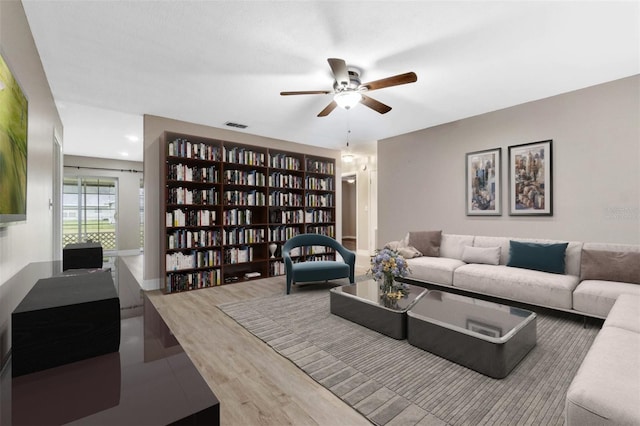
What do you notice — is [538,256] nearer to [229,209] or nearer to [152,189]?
[229,209]

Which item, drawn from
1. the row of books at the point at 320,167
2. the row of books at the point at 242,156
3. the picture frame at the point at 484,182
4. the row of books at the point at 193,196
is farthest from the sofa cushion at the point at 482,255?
the row of books at the point at 193,196

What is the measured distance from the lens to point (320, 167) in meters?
6.07

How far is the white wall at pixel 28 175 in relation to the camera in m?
1.38

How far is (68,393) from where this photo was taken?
2.35 ft

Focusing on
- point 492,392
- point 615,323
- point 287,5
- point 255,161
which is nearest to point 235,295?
point 255,161

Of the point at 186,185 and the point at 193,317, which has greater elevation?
the point at 186,185

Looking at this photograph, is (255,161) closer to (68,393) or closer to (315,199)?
(315,199)

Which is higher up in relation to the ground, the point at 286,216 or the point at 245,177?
the point at 245,177

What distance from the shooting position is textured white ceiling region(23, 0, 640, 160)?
2.13 m

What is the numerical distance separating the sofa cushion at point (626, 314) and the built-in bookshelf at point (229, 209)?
4.24 meters

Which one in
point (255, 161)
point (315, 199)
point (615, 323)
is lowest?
point (615, 323)

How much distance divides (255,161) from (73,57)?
2718mm

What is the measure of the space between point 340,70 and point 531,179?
10.2ft

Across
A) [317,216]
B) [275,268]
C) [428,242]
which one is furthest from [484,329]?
[317,216]
